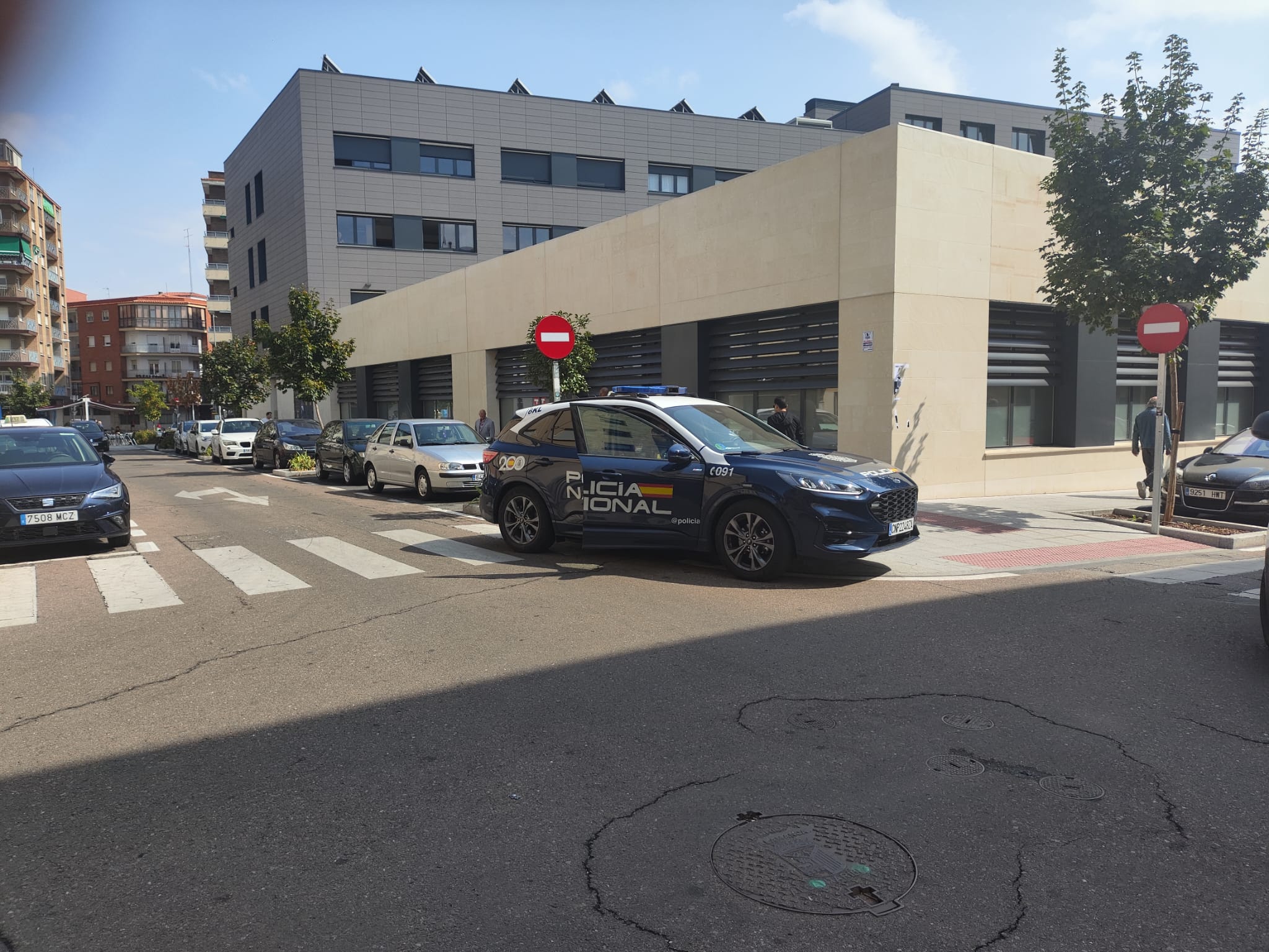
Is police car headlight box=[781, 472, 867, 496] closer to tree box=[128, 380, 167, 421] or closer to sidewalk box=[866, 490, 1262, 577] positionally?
sidewalk box=[866, 490, 1262, 577]

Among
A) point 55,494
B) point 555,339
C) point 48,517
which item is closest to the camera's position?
point 48,517

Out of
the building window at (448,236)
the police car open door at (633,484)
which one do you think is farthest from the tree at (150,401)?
the police car open door at (633,484)

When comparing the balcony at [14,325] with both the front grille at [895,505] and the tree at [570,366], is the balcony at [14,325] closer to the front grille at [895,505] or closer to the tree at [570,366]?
the tree at [570,366]

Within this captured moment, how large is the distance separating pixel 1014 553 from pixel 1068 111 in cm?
697

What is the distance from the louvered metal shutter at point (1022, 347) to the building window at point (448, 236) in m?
32.1

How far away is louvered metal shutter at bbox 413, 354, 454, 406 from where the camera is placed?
3152 cm

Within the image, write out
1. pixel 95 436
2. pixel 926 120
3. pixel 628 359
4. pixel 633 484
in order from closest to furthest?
pixel 633 484 < pixel 628 359 < pixel 95 436 < pixel 926 120

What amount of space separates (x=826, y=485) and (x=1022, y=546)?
4.02m

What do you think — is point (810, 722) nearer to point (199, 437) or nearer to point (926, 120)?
point (199, 437)

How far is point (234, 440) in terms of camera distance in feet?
103

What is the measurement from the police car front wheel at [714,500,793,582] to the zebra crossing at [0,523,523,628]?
2.38m

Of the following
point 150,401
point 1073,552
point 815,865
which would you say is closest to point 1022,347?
point 1073,552

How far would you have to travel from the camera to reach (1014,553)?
33.1 ft

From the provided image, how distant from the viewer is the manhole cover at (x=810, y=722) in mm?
4508
